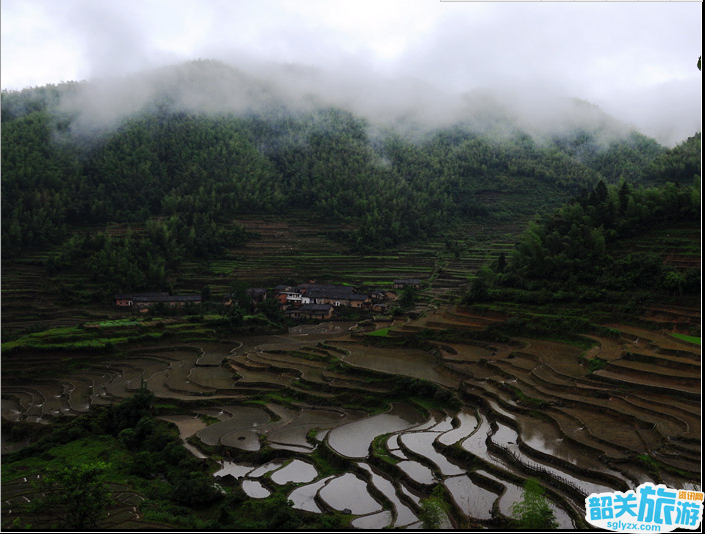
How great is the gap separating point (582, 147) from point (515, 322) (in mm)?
59163

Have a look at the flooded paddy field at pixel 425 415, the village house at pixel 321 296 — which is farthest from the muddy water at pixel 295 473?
the village house at pixel 321 296

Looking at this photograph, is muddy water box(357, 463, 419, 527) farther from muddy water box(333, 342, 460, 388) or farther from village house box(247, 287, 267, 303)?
village house box(247, 287, 267, 303)

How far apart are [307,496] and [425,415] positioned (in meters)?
6.71

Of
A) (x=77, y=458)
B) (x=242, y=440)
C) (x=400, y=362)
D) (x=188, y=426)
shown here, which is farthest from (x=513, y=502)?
(x=77, y=458)

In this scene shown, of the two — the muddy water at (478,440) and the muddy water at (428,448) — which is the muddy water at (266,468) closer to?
the muddy water at (428,448)

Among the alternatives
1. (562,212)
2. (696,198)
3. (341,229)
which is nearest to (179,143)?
(341,229)

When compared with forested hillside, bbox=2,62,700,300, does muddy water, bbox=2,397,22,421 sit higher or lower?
lower

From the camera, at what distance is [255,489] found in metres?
14.5

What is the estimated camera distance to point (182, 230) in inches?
1980

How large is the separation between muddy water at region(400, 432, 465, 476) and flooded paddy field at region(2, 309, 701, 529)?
0.18ft

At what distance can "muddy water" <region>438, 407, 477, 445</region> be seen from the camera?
16.1 m

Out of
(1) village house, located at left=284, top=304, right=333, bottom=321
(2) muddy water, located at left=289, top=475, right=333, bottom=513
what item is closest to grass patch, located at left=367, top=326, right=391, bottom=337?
(1) village house, located at left=284, top=304, right=333, bottom=321

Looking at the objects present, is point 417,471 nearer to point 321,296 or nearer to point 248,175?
point 321,296

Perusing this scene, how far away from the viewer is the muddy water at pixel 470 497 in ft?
38.4
